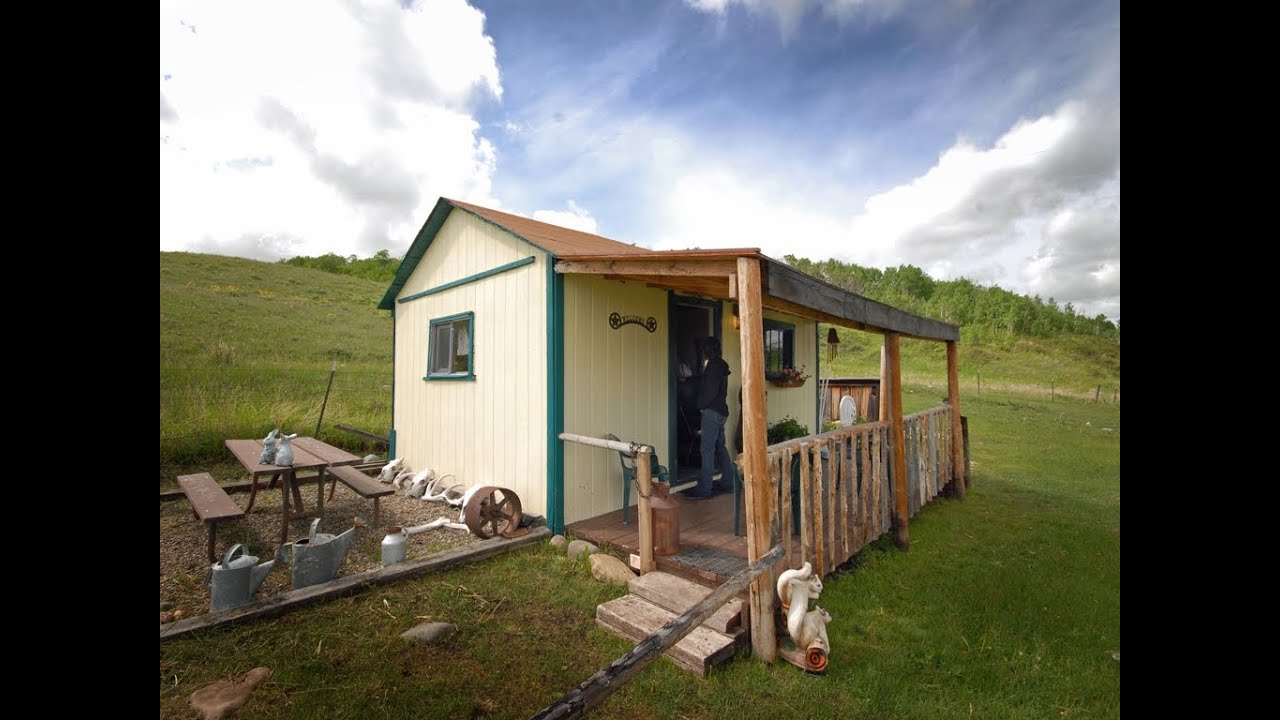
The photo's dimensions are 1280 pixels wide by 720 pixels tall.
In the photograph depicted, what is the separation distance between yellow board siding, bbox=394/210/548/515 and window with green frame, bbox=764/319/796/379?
158 inches

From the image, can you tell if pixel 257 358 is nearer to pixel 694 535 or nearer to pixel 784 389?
pixel 784 389

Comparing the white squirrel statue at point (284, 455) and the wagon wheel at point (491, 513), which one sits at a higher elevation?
the white squirrel statue at point (284, 455)

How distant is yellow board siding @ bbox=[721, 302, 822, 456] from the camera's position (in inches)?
279

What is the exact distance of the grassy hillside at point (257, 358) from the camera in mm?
9383

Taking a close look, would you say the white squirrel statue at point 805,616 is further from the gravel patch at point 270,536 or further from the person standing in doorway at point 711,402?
the gravel patch at point 270,536

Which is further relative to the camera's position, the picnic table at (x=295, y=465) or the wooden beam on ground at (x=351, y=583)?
the picnic table at (x=295, y=465)

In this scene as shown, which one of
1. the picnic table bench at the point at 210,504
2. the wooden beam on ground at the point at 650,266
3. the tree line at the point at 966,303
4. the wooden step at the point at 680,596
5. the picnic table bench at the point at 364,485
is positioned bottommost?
the wooden step at the point at 680,596

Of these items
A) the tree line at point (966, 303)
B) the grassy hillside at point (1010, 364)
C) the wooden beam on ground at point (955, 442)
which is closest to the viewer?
the wooden beam on ground at point (955, 442)

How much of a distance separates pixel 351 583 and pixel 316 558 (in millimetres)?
359

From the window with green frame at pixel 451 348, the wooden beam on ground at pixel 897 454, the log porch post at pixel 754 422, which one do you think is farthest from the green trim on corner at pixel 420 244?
the wooden beam on ground at pixel 897 454

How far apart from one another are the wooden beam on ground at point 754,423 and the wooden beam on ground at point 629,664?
0.41 meters

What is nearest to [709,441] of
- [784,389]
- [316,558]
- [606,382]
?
[606,382]
